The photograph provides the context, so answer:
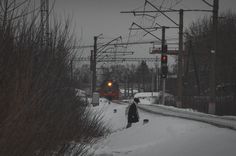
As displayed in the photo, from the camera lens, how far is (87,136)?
842 centimetres

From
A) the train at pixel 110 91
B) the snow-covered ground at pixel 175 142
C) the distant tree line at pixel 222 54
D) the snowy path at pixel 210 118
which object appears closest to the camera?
the snow-covered ground at pixel 175 142

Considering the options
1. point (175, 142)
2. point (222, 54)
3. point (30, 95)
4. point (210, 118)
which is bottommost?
point (210, 118)

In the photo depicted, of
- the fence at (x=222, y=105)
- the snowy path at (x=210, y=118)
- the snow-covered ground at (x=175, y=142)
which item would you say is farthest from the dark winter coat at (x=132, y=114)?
the fence at (x=222, y=105)

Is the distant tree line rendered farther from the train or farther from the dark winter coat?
the dark winter coat

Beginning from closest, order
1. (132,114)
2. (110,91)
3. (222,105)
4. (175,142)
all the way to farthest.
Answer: (175,142), (132,114), (222,105), (110,91)

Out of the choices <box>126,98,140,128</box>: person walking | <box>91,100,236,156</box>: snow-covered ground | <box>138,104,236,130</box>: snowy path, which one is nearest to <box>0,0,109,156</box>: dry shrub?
<box>91,100,236,156</box>: snow-covered ground

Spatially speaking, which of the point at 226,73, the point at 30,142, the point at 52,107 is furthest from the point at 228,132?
the point at 226,73

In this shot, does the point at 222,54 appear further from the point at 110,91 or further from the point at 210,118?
the point at 210,118

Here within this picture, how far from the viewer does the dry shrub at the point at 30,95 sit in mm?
4695

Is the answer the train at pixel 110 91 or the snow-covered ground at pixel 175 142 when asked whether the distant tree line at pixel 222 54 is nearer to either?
the train at pixel 110 91

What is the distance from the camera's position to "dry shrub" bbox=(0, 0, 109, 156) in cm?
470

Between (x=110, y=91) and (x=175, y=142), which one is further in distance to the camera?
(x=110, y=91)

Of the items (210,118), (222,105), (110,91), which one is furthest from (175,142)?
(110,91)

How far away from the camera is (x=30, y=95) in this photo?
5000 mm
